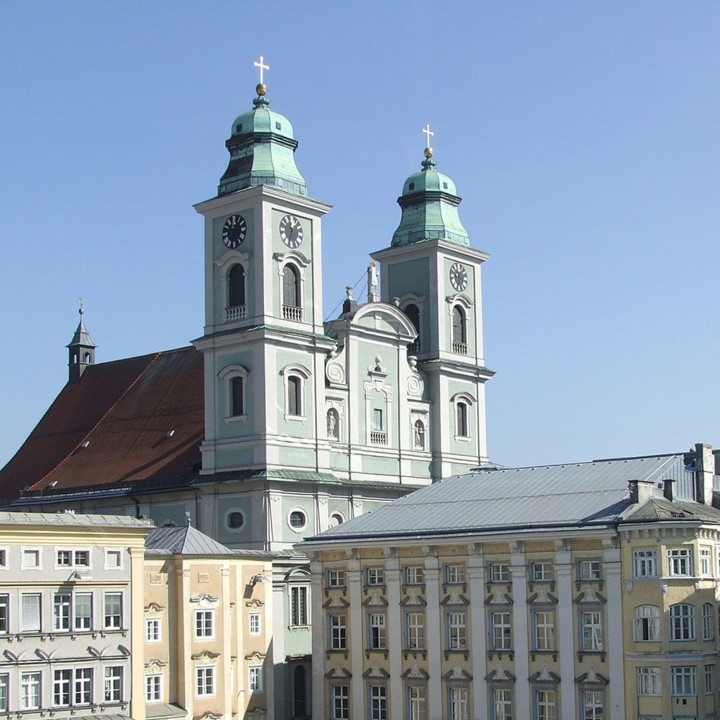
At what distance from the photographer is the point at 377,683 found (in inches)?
2482

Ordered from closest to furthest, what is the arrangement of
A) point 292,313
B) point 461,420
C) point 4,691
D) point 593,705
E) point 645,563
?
point 4,691 → point 645,563 → point 593,705 → point 292,313 → point 461,420

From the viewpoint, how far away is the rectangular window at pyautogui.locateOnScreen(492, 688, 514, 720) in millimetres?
58750

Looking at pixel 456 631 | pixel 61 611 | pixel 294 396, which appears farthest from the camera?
pixel 294 396

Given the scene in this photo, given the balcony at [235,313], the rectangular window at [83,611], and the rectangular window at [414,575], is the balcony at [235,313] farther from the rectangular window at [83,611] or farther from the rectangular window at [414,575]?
the rectangular window at [83,611]

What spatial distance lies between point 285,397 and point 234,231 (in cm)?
918

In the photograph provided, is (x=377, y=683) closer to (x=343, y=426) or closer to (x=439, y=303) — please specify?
(x=343, y=426)

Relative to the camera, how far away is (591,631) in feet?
188

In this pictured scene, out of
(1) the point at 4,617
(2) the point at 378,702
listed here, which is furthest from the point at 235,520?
(1) the point at 4,617

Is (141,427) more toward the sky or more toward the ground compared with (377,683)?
more toward the sky

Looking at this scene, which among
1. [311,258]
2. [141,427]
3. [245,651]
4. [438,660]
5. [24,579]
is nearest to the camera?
[24,579]

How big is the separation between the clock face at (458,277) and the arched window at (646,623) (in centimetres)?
3480

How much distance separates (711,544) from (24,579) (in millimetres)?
25842

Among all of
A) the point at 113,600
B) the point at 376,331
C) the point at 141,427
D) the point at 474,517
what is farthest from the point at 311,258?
the point at 113,600

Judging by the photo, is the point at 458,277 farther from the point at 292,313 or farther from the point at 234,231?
the point at 234,231
